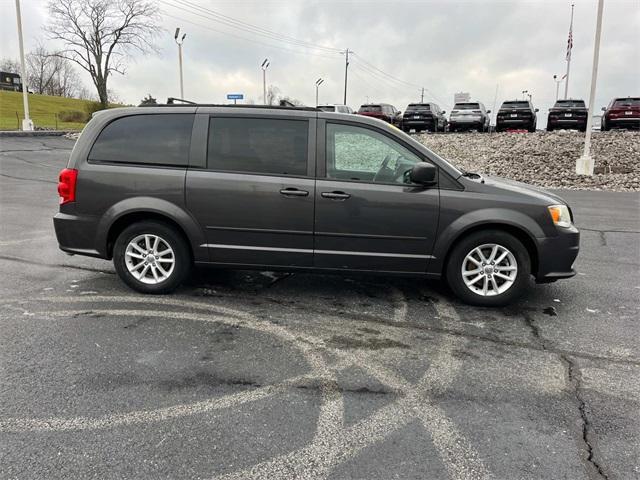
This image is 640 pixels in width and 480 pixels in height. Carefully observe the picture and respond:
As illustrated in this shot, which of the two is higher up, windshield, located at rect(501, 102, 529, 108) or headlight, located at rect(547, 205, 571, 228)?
windshield, located at rect(501, 102, 529, 108)

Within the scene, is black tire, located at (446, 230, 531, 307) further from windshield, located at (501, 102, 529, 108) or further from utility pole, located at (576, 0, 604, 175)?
windshield, located at (501, 102, 529, 108)

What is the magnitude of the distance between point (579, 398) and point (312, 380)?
174cm

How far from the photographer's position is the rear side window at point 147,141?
4984mm

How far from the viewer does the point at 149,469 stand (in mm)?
2502

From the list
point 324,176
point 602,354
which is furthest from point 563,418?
point 324,176

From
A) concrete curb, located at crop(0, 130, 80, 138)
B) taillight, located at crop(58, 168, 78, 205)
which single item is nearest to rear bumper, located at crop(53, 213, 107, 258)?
taillight, located at crop(58, 168, 78, 205)

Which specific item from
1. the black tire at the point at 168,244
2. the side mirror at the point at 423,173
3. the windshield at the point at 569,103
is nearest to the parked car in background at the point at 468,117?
the windshield at the point at 569,103

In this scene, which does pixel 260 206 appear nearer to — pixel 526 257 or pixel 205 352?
pixel 205 352

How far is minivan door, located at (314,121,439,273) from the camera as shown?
4.72 metres

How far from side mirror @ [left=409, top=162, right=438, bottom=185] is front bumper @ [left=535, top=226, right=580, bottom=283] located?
1188 millimetres

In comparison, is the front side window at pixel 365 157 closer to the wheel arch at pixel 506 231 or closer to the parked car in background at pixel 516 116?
the wheel arch at pixel 506 231

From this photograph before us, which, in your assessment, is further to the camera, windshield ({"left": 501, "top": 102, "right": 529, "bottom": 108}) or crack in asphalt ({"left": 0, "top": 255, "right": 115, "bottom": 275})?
windshield ({"left": 501, "top": 102, "right": 529, "bottom": 108})

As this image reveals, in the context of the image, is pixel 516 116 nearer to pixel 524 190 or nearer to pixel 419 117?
pixel 419 117

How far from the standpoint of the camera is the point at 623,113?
24062 millimetres
